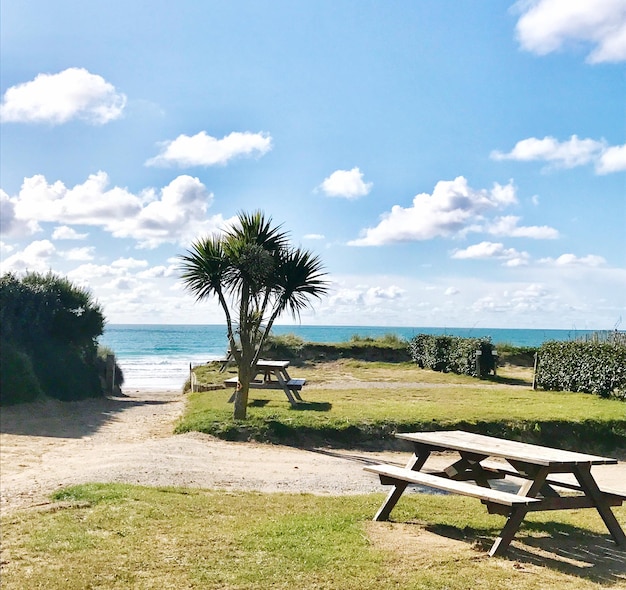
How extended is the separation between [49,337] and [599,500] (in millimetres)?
18827

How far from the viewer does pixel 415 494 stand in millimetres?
7957

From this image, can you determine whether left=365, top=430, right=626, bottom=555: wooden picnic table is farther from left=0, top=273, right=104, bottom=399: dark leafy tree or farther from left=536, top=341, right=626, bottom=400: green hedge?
left=0, top=273, right=104, bottom=399: dark leafy tree

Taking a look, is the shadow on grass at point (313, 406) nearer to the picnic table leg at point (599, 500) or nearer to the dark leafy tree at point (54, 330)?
the dark leafy tree at point (54, 330)

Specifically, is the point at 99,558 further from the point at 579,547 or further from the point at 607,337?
the point at 607,337

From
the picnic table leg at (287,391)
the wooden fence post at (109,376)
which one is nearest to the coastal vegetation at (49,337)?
the wooden fence post at (109,376)

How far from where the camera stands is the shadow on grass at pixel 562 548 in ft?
16.9

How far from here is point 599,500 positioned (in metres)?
5.94

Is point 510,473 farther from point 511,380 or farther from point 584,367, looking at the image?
point 511,380

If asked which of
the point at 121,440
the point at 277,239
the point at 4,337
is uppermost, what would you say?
the point at 277,239

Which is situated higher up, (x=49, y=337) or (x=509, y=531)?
(x=49, y=337)

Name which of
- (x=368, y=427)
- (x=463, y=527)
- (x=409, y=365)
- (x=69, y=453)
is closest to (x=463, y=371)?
(x=409, y=365)

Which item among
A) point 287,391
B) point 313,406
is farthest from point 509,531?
point 287,391

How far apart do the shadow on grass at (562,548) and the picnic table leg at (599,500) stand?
0.09 m

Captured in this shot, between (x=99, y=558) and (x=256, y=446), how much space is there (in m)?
6.35
